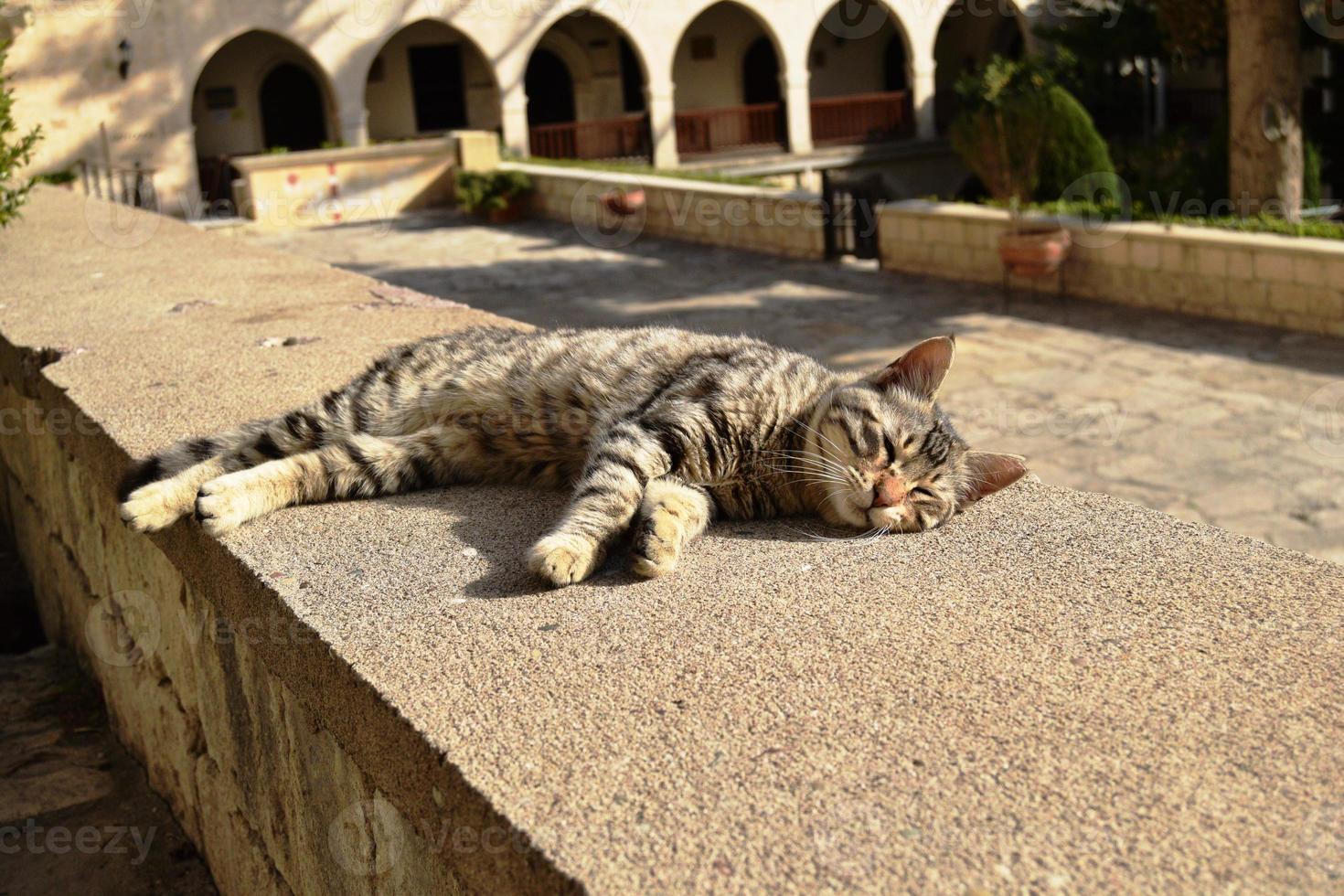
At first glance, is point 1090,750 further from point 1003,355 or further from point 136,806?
point 1003,355

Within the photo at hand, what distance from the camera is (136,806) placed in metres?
4.12

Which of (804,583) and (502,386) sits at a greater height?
(502,386)

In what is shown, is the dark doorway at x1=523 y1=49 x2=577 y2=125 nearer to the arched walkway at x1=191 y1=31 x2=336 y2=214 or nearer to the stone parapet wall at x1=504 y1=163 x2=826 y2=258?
the arched walkway at x1=191 y1=31 x2=336 y2=214

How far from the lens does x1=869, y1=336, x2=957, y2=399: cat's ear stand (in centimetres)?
313

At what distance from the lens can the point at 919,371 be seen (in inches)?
126

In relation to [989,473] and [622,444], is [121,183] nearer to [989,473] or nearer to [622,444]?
[622,444]

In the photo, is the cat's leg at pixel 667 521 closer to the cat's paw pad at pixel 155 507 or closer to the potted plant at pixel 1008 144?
the cat's paw pad at pixel 155 507

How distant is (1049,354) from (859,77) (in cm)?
2266

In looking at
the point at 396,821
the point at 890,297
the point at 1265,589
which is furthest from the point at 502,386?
the point at 890,297

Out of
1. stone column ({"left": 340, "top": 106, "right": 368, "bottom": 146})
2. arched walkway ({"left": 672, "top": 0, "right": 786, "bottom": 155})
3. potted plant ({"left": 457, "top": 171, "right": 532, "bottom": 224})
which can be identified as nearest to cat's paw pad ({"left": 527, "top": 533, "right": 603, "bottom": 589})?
potted plant ({"left": 457, "top": 171, "right": 532, "bottom": 224})

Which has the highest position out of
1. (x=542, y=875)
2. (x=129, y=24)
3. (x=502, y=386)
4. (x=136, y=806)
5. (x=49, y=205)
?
(x=129, y=24)

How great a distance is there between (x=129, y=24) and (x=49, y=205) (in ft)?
42.0

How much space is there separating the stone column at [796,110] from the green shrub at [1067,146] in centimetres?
1317

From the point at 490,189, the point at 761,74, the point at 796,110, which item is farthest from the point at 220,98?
the point at 761,74
